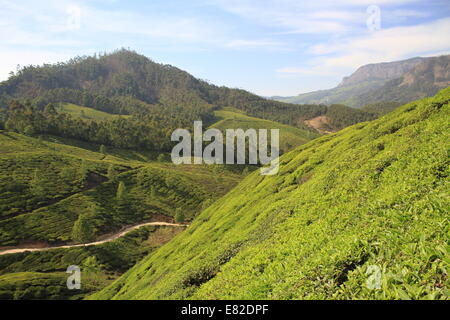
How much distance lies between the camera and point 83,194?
9569cm

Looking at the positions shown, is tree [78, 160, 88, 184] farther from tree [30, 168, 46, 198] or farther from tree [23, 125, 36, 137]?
tree [23, 125, 36, 137]

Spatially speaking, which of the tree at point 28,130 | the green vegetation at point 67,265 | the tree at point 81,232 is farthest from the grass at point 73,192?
the tree at point 28,130

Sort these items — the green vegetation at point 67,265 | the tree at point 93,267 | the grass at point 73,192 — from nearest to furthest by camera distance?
the green vegetation at point 67,265, the tree at point 93,267, the grass at point 73,192

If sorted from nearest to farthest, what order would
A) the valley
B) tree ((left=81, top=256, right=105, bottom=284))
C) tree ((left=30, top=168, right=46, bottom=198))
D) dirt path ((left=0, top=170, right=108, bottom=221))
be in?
the valley
tree ((left=81, top=256, right=105, bottom=284))
dirt path ((left=0, top=170, right=108, bottom=221))
tree ((left=30, top=168, right=46, bottom=198))

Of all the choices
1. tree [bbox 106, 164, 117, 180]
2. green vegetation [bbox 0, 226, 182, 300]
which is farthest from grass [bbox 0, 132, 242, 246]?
green vegetation [bbox 0, 226, 182, 300]

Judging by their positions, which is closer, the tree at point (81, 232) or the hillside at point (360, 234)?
the hillside at point (360, 234)

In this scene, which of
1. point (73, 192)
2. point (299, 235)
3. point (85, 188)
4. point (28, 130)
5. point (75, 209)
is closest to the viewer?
point (299, 235)

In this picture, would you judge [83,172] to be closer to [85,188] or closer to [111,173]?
[85,188]

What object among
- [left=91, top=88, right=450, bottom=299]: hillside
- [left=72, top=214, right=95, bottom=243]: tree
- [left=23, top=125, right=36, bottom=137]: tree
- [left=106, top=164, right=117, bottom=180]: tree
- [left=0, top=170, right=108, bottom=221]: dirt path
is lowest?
[left=72, top=214, right=95, bottom=243]: tree

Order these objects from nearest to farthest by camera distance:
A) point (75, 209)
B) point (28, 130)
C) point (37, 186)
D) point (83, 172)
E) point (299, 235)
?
point (299, 235) → point (37, 186) → point (75, 209) → point (83, 172) → point (28, 130)

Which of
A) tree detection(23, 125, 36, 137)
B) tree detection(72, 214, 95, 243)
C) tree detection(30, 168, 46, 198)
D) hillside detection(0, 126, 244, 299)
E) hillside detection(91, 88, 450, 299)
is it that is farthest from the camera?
tree detection(23, 125, 36, 137)

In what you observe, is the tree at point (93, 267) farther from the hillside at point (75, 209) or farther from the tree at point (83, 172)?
the tree at point (83, 172)

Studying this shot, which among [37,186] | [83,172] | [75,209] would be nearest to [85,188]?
[83,172]

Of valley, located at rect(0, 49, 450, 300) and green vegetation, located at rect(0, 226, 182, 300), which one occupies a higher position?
valley, located at rect(0, 49, 450, 300)
